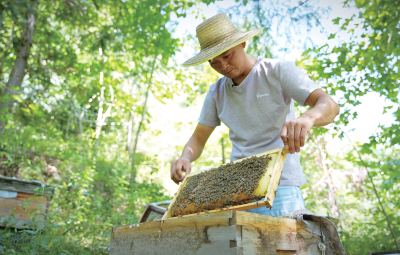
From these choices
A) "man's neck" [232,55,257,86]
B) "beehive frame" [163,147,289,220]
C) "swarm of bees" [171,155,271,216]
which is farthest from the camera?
"man's neck" [232,55,257,86]

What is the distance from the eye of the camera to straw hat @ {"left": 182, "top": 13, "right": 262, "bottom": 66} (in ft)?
7.35

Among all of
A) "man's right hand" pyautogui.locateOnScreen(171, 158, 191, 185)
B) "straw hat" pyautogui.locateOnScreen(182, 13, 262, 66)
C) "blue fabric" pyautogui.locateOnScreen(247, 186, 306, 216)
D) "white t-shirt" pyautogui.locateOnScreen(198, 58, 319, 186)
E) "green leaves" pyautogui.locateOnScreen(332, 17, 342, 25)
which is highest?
"green leaves" pyautogui.locateOnScreen(332, 17, 342, 25)

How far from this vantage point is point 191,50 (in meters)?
10.4

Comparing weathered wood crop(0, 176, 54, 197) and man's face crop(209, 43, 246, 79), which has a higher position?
man's face crop(209, 43, 246, 79)

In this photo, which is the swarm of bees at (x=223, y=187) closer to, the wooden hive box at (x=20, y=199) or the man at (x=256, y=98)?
the man at (x=256, y=98)

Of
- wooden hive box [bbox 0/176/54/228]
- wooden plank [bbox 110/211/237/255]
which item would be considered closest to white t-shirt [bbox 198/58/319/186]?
wooden plank [bbox 110/211/237/255]

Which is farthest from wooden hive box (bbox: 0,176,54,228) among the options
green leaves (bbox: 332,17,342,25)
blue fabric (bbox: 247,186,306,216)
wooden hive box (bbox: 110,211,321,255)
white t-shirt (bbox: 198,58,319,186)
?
green leaves (bbox: 332,17,342,25)

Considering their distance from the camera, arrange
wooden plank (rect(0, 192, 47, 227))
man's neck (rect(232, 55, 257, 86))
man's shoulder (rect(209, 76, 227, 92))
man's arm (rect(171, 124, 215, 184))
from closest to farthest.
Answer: man's neck (rect(232, 55, 257, 86)), man's arm (rect(171, 124, 215, 184)), man's shoulder (rect(209, 76, 227, 92)), wooden plank (rect(0, 192, 47, 227))

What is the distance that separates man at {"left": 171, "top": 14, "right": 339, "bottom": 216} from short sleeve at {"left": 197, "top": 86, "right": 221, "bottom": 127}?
4 cm

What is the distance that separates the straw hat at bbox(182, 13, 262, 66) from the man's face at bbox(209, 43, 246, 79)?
8 cm

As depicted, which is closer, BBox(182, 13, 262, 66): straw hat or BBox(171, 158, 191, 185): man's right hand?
BBox(182, 13, 262, 66): straw hat

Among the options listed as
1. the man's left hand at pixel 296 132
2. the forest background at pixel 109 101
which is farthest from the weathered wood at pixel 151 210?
the man's left hand at pixel 296 132

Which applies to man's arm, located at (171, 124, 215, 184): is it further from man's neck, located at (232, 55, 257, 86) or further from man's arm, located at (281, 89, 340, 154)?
man's arm, located at (281, 89, 340, 154)

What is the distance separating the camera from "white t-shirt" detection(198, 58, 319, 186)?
2.13 meters
